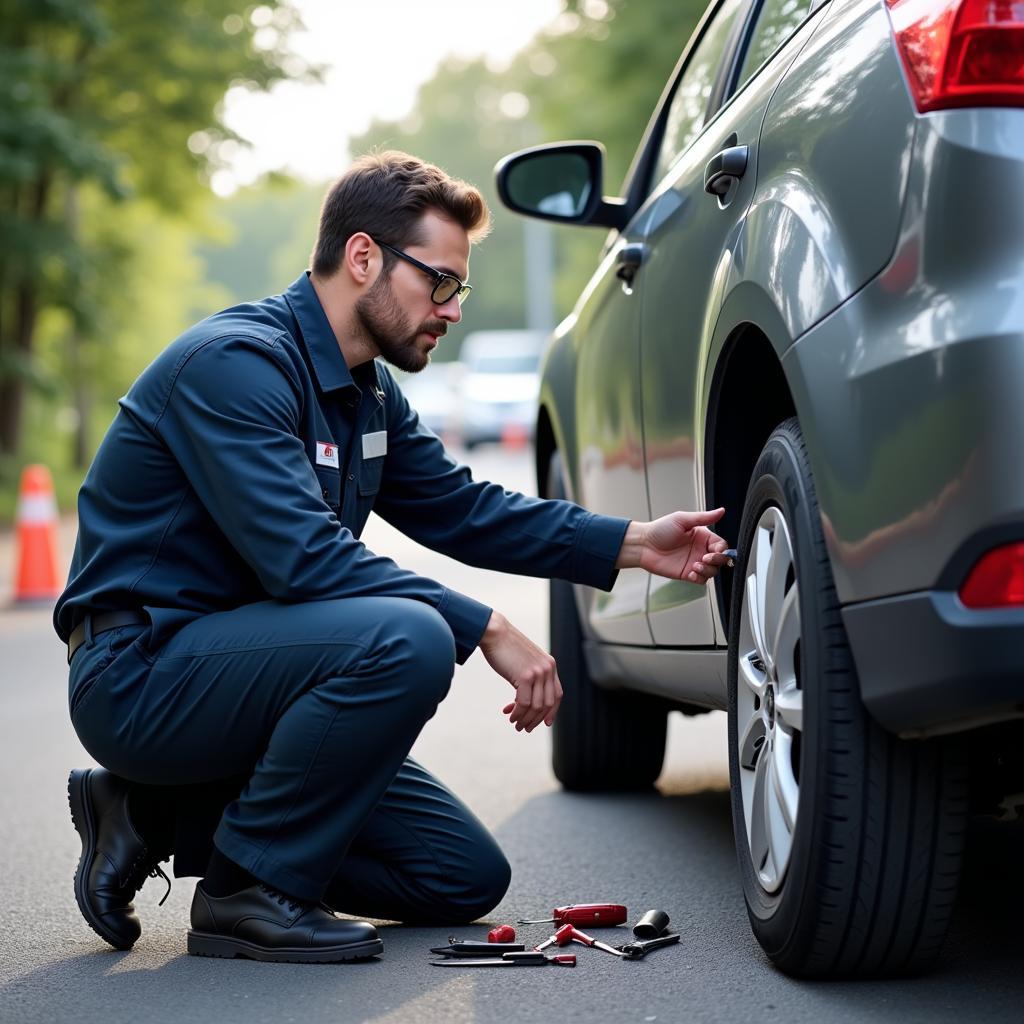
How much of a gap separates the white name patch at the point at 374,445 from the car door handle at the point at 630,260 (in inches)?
26.0

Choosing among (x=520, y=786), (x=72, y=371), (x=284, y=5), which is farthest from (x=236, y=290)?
(x=520, y=786)

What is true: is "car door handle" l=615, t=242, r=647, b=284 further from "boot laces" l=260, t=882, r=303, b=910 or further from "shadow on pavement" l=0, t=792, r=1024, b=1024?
"boot laces" l=260, t=882, r=303, b=910

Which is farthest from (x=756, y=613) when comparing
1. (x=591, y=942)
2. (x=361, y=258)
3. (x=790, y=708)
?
(x=361, y=258)

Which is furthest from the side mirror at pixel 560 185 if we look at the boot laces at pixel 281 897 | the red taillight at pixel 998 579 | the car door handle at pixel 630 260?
the red taillight at pixel 998 579

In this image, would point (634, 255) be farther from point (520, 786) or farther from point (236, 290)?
point (236, 290)

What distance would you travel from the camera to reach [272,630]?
317cm

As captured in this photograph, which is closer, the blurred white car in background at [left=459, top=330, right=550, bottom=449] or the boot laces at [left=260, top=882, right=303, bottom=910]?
the boot laces at [left=260, top=882, right=303, bottom=910]

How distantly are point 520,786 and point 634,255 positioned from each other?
1.87 m

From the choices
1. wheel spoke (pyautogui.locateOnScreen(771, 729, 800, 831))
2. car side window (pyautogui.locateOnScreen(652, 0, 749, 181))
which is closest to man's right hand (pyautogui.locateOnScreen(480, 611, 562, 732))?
wheel spoke (pyautogui.locateOnScreen(771, 729, 800, 831))

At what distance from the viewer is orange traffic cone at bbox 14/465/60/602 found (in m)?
11.4

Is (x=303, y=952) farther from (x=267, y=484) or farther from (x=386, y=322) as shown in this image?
(x=386, y=322)

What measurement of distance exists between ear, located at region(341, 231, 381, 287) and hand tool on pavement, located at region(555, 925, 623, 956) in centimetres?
128

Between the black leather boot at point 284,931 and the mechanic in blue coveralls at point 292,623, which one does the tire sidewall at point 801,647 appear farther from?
the black leather boot at point 284,931

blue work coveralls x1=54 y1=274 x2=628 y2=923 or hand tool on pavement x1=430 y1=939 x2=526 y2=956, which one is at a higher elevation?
blue work coveralls x1=54 y1=274 x2=628 y2=923
